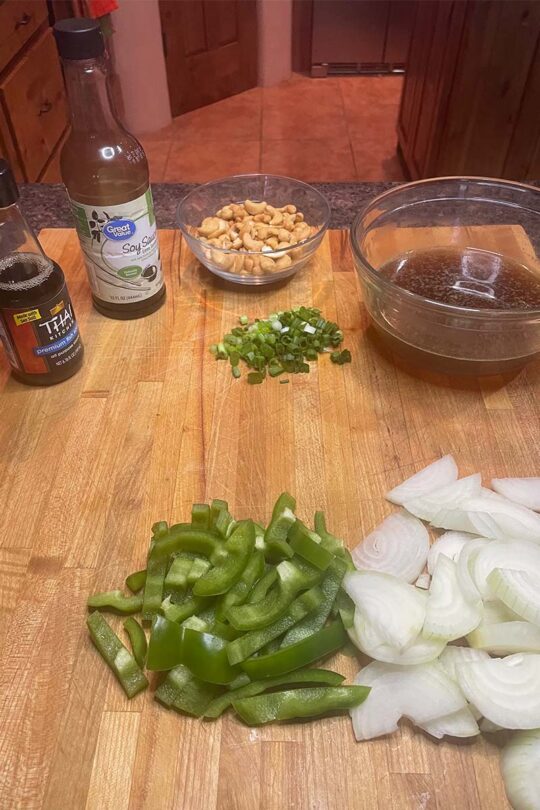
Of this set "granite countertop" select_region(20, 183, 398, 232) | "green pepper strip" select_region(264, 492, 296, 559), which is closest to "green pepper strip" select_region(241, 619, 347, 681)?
"green pepper strip" select_region(264, 492, 296, 559)

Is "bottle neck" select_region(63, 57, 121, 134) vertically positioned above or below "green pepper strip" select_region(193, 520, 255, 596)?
above

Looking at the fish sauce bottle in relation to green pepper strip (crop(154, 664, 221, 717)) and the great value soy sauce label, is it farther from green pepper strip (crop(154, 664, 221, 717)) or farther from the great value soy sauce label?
green pepper strip (crop(154, 664, 221, 717))

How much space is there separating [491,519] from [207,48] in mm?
3685

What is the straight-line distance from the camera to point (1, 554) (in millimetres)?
867

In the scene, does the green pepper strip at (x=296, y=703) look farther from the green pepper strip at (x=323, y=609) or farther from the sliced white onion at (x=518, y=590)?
the sliced white onion at (x=518, y=590)

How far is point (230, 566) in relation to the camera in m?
0.78

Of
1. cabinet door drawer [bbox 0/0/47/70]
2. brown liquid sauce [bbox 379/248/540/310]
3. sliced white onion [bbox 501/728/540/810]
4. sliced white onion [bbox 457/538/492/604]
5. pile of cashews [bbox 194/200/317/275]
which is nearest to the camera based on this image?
sliced white onion [bbox 501/728/540/810]

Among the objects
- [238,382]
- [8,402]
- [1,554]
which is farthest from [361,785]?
[8,402]

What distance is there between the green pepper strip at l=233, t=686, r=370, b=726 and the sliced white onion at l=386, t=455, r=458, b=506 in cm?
29

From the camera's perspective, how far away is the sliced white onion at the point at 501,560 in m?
0.77

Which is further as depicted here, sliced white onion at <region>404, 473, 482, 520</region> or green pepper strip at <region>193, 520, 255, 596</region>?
sliced white onion at <region>404, 473, 482, 520</region>

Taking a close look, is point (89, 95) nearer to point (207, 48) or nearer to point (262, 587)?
point (262, 587)

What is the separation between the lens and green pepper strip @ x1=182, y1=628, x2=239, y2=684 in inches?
28.1

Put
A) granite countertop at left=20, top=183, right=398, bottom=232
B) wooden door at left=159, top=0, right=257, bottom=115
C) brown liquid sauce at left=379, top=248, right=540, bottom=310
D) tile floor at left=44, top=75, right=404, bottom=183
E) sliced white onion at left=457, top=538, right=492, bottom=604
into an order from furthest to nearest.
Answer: wooden door at left=159, top=0, right=257, bottom=115, tile floor at left=44, top=75, right=404, bottom=183, granite countertop at left=20, top=183, right=398, bottom=232, brown liquid sauce at left=379, top=248, right=540, bottom=310, sliced white onion at left=457, top=538, right=492, bottom=604
